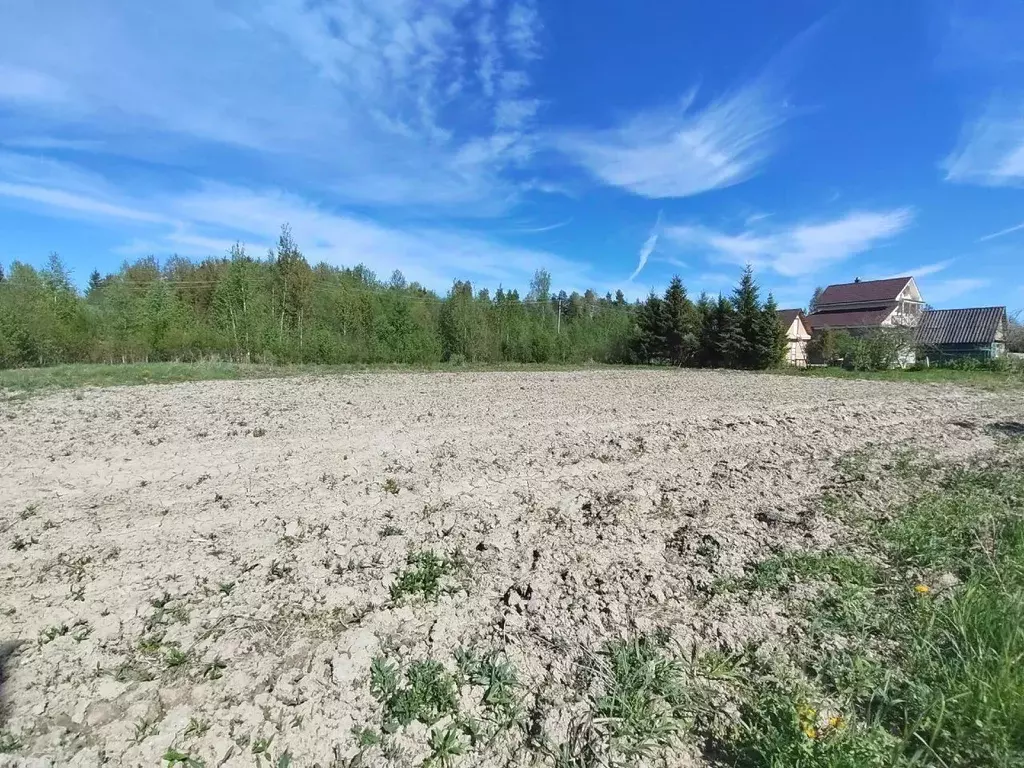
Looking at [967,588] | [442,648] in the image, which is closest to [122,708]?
[442,648]

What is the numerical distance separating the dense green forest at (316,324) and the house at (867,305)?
13.5 metres

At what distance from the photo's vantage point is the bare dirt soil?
224cm

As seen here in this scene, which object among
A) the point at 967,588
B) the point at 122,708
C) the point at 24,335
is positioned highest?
the point at 24,335

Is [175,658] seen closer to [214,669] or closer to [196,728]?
[214,669]

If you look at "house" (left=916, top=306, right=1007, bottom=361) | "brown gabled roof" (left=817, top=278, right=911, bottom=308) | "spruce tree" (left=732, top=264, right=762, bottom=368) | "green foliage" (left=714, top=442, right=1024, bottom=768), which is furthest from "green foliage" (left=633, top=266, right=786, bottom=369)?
"green foliage" (left=714, top=442, right=1024, bottom=768)

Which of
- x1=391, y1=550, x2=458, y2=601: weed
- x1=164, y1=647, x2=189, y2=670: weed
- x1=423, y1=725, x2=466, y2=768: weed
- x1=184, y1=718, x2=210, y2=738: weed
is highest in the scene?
x1=391, y1=550, x2=458, y2=601: weed

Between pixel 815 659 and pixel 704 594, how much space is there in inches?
28.7

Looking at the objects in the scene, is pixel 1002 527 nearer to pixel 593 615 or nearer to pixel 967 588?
pixel 967 588

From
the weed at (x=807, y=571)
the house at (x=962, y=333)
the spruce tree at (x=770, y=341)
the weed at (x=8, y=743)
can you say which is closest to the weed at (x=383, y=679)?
the weed at (x=8, y=743)

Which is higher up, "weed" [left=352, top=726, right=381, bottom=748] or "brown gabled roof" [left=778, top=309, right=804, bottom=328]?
"brown gabled roof" [left=778, top=309, right=804, bottom=328]

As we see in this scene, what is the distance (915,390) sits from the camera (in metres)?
17.1

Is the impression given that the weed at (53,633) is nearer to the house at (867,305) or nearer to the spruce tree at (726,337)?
the spruce tree at (726,337)

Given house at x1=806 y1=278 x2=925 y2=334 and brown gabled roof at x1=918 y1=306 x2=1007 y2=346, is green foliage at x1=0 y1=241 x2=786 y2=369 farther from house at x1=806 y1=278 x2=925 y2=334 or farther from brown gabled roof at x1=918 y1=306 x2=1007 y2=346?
brown gabled roof at x1=918 y1=306 x2=1007 y2=346

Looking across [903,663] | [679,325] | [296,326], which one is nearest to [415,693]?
[903,663]
